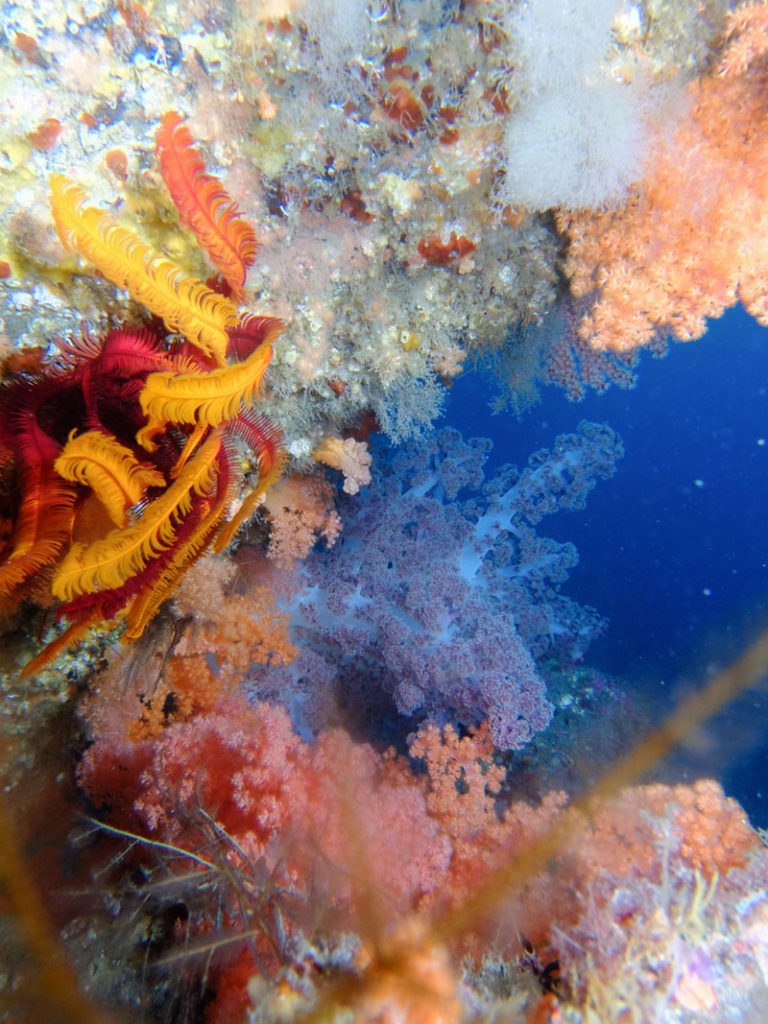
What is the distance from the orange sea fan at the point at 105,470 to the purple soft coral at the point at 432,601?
2845 millimetres

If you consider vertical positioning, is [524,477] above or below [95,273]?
above

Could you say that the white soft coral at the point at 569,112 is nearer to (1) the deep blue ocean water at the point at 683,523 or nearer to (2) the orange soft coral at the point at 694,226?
(2) the orange soft coral at the point at 694,226

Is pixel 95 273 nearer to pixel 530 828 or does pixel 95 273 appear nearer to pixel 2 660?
pixel 2 660

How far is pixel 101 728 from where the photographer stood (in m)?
3.74

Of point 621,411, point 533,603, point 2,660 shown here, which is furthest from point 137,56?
point 621,411

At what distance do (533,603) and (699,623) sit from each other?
1010 inches

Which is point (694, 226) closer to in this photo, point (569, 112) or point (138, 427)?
point (569, 112)

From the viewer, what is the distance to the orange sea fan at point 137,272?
74.5 inches

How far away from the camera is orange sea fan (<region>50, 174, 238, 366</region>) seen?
189cm

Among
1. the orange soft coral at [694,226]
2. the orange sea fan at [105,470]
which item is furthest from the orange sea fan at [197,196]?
the orange soft coral at [694,226]

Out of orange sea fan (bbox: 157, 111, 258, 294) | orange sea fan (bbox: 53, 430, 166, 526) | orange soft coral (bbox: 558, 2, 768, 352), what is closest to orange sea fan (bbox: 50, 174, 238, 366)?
orange sea fan (bbox: 157, 111, 258, 294)

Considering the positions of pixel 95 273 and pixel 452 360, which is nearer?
pixel 95 273

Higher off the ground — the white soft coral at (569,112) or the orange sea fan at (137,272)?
the white soft coral at (569,112)

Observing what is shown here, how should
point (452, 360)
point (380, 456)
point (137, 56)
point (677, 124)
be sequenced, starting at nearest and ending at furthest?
point (137, 56) < point (677, 124) < point (452, 360) < point (380, 456)
